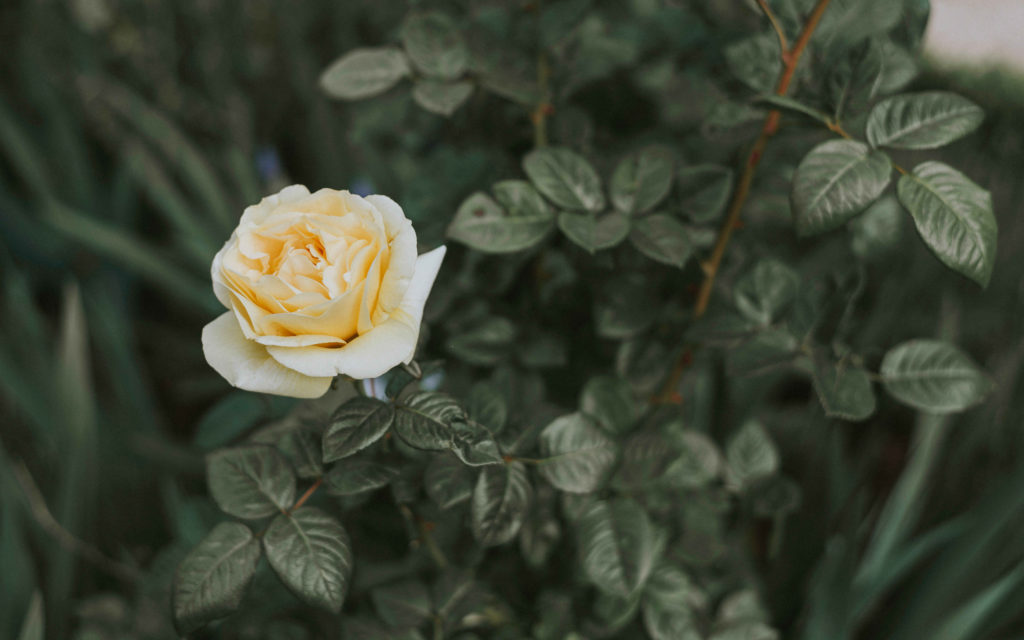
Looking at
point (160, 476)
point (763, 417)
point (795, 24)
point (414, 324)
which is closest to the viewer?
point (414, 324)

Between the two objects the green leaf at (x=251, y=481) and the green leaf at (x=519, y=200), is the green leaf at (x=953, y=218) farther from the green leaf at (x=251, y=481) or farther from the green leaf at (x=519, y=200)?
the green leaf at (x=251, y=481)

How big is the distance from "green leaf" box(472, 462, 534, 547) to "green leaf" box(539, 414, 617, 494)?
26 mm

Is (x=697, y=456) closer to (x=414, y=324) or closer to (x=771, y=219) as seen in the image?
(x=771, y=219)

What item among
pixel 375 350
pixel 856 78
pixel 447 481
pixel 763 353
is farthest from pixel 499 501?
pixel 856 78

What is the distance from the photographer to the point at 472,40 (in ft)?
1.98

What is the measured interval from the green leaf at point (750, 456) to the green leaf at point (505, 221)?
0.38 m

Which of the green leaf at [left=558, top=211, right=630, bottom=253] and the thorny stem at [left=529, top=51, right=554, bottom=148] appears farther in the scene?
the thorny stem at [left=529, top=51, right=554, bottom=148]

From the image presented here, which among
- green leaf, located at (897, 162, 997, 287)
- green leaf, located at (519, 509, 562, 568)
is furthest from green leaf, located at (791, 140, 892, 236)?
green leaf, located at (519, 509, 562, 568)

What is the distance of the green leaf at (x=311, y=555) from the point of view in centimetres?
39

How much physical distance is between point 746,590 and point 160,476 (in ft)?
2.70

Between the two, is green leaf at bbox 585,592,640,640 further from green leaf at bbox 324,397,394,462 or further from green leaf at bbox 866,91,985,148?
green leaf at bbox 866,91,985,148

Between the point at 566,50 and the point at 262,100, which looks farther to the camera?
the point at 262,100

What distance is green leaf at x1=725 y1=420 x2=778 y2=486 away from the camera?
29.4 inches

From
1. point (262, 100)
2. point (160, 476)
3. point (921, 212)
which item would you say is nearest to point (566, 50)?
point (921, 212)
